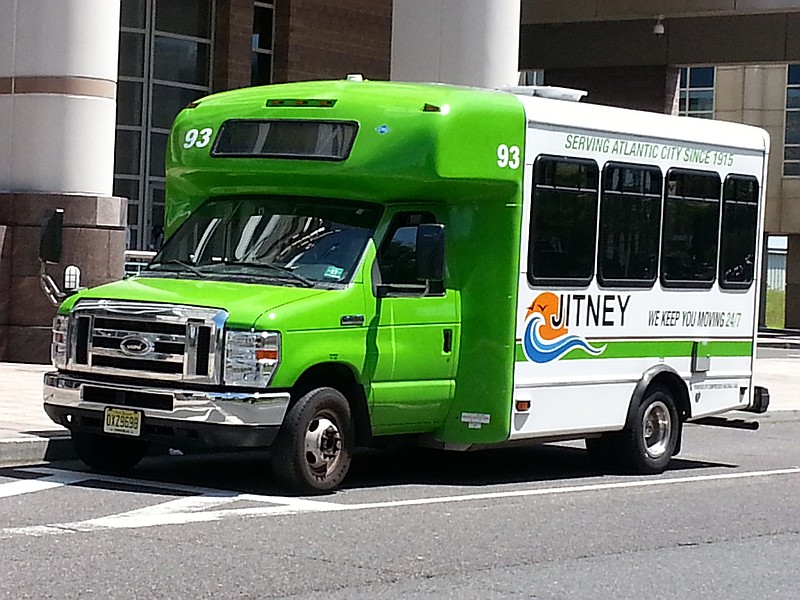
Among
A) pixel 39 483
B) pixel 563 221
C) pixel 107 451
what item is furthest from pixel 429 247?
pixel 39 483

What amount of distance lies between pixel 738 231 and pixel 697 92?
49.0 m

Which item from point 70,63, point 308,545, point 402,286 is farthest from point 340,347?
point 70,63

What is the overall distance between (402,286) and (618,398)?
273 centimetres

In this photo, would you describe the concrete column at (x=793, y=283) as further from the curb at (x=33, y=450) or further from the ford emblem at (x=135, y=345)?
the ford emblem at (x=135, y=345)

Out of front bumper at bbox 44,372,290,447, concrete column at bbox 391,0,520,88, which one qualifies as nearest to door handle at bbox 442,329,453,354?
front bumper at bbox 44,372,290,447

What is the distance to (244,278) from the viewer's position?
12516 mm

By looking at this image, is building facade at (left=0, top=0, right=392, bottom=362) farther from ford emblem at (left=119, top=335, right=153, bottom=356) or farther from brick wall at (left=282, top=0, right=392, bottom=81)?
brick wall at (left=282, top=0, right=392, bottom=81)

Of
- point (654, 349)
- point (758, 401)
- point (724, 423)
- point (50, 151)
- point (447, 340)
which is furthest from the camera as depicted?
point (50, 151)

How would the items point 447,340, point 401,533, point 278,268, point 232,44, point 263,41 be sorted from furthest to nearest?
1. point 263,41
2. point 232,44
3. point 447,340
4. point 278,268
5. point 401,533

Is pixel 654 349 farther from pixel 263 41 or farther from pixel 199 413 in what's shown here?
pixel 263 41

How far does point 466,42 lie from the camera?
24.1m

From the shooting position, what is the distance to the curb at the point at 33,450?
44.2ft

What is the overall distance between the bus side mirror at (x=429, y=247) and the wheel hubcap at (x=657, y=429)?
326 centimetres

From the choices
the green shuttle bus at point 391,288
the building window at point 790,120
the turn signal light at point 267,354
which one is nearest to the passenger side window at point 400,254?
the green shuttle bus at point 391,288
